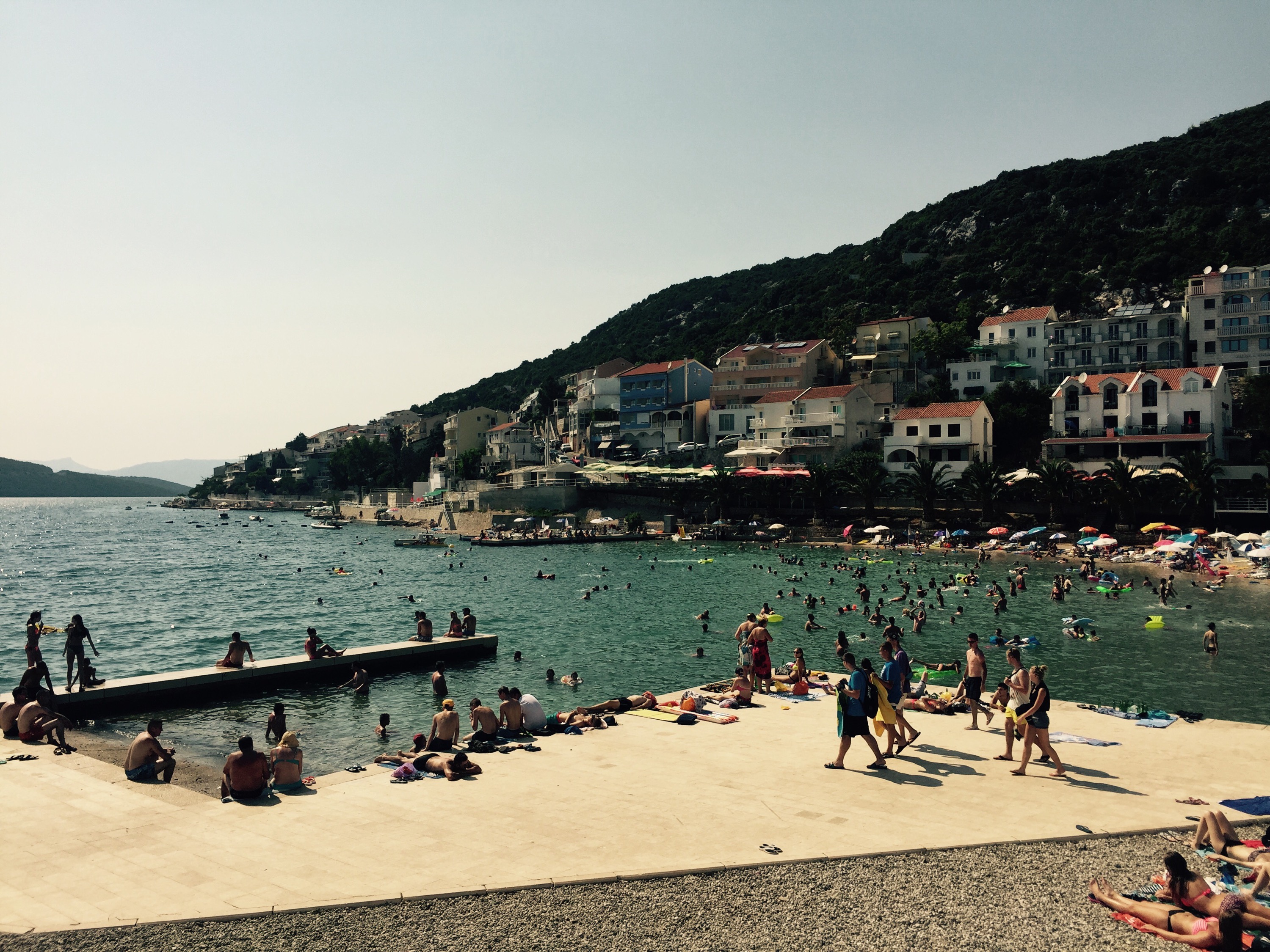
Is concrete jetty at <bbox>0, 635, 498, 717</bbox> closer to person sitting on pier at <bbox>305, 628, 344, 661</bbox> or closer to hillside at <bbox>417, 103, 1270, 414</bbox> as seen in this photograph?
person sitting on pier at <bbox>305, 628, 344, 661</bbox>

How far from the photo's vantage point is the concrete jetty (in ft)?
69.4

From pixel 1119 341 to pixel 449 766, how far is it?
90.9 meters

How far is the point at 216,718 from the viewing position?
70.2 ft

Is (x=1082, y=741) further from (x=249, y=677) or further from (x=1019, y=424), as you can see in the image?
(x=1019, y=424)

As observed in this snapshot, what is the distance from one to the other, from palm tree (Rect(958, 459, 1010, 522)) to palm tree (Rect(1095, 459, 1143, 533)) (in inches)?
303

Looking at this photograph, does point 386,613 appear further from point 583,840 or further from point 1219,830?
point 1219,830

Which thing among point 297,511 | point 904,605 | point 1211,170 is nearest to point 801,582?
point 904,605

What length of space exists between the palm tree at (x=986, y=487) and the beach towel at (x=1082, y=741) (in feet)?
191

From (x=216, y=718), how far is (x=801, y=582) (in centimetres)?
3562

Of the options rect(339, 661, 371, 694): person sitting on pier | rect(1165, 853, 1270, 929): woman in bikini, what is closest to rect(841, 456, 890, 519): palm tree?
rect(339, 661, 371, 694): person sitting on pier

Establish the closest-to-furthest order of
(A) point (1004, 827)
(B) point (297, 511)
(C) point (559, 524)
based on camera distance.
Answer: (A) point (1004, 827)
(C) point (559, 524)
(B) point (297, 511)

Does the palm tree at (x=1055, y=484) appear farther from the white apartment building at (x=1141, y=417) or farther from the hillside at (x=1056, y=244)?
the hillside at (x=1056, y=244)

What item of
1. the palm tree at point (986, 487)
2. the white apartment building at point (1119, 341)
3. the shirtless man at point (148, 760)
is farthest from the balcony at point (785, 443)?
the shirtless man at point (148, 760)

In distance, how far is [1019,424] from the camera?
8100cm
